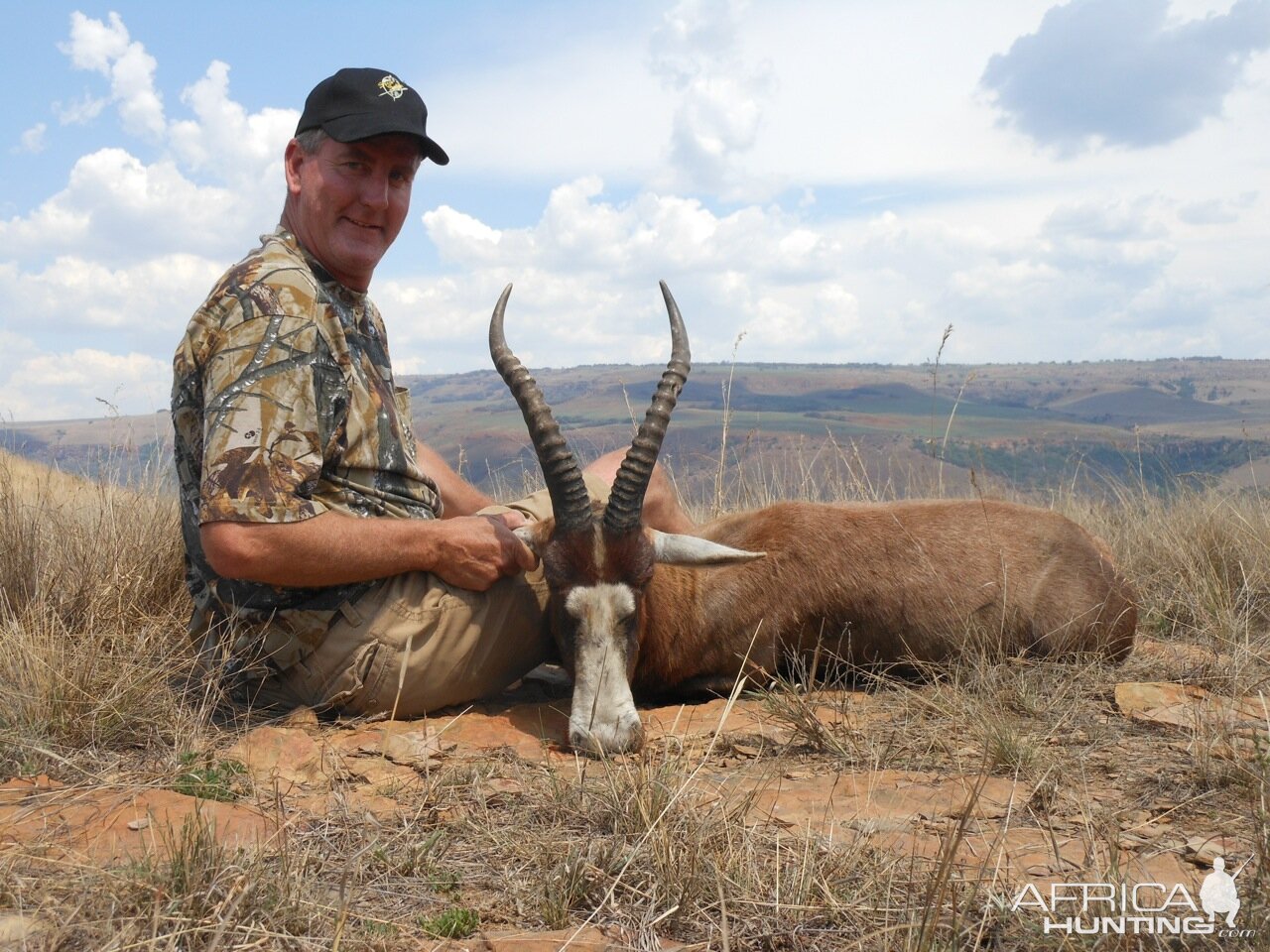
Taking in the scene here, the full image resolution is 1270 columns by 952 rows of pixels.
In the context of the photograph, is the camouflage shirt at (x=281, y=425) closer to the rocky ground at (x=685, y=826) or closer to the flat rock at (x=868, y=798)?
the rocky ground at (x=685, y=826)

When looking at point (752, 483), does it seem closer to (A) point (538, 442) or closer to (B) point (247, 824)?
(A) point (538, 442)

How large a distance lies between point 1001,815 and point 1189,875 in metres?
0.69

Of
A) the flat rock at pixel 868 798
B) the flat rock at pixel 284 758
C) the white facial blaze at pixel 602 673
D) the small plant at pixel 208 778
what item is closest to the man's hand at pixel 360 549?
the white facial blaze at pixel 602 673

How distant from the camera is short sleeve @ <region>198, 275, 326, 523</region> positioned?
14.1 ft

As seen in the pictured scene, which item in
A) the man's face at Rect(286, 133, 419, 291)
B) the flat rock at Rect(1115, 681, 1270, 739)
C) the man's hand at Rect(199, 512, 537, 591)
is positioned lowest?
the flat rock at Rect(1115, 681, 1270, 739)

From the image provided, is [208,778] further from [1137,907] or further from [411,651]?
[1137,907]

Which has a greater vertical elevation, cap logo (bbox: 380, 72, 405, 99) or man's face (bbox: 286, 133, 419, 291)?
cap logo (bbox: 380, 72, 405, 99)

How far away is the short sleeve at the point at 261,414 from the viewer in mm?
4312

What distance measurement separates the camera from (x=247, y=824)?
11.3 feet

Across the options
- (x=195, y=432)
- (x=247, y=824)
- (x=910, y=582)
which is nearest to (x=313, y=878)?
(x=247, y=824)

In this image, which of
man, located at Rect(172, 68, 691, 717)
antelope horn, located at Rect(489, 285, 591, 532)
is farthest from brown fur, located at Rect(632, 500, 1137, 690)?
man, located at Rect(172, 68, 691, 717)

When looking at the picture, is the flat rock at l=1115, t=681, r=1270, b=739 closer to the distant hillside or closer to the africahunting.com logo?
the africahunting.com logo

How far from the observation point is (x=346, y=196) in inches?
200

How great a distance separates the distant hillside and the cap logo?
3.79 m
